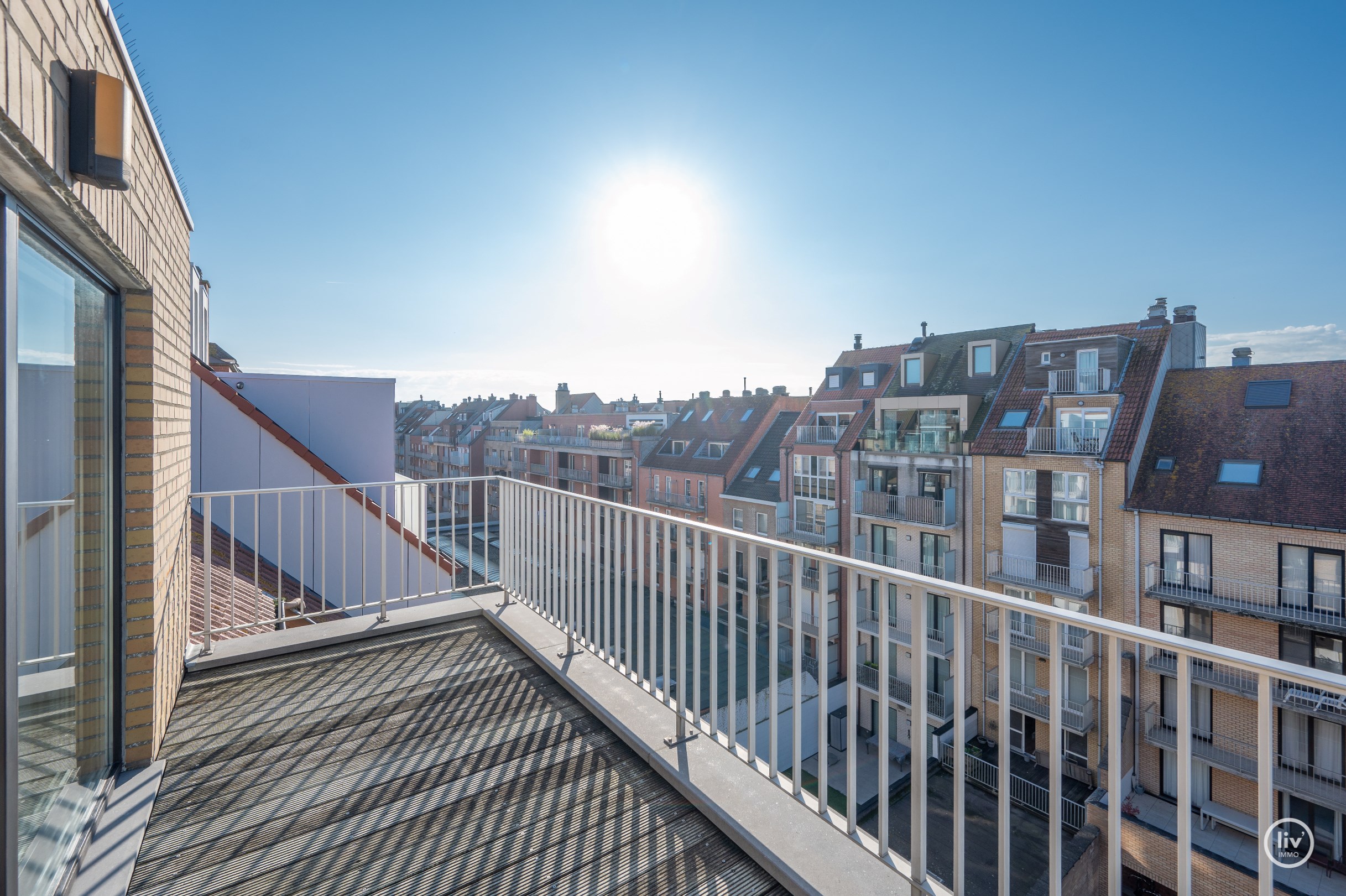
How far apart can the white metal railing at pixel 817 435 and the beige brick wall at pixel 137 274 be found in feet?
55.9

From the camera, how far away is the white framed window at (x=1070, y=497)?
13352 millimetres

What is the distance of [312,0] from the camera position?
5457 millimetres

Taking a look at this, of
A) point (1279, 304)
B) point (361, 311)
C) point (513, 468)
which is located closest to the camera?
point (361, 311)

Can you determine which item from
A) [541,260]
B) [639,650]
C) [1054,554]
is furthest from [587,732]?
[1054,554]

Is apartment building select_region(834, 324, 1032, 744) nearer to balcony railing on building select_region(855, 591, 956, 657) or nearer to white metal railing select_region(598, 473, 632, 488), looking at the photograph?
balcony railing on building select_region(855, 591, 956, 657)

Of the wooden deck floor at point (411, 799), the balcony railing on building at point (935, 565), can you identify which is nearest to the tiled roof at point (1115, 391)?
the balcony railing on building at point (935, 565)

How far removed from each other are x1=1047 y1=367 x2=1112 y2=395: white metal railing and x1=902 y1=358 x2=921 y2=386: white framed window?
3526mm

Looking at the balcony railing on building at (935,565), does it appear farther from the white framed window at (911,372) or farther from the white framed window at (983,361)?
the white framed window at (983,361)

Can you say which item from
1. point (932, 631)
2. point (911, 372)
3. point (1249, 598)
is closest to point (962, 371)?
point (911, 372)

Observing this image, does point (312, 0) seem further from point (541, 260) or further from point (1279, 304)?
point (1279, 304)

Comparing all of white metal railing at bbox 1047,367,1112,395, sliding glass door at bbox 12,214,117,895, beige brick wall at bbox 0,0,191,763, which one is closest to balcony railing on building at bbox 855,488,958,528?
white metal railing at bbox 1047,367,1112,395

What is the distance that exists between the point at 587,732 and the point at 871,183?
18.6 metres

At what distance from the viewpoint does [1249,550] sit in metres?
11.3

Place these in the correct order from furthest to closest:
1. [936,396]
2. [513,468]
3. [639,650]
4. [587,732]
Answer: [513,468] → [936,396] → [639,650] → [587,732]
